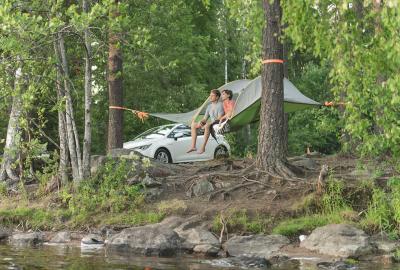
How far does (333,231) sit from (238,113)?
4.30 metres

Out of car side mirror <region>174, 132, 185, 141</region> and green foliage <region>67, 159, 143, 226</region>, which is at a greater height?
car side mirror <region>174, 132, 185, 141</region>

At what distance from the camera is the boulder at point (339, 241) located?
28.7 ft

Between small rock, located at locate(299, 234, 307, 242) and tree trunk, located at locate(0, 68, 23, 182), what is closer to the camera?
small rock, located at locate(299, 234, 307, 242)

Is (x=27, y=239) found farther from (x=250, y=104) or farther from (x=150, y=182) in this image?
(x=250, y=104)

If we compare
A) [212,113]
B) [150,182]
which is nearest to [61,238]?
[150,182]

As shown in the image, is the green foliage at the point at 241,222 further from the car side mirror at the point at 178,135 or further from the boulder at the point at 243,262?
the car side mirror at the point at 178,135

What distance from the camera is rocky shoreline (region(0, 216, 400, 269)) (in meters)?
8.66

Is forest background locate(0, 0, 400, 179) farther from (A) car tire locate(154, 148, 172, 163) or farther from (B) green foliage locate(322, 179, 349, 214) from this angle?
(A) car tire locate(154, 148, 172, 163)

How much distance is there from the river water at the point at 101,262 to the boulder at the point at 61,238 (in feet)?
3.21

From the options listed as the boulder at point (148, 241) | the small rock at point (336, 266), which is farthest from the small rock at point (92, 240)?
the small rock at point (336, 266)

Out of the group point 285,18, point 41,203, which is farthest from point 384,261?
point 41,203

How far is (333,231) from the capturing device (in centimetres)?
918

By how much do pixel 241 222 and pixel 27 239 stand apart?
3197mm

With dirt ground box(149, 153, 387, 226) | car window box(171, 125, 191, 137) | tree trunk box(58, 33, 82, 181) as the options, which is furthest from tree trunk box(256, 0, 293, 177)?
car window box(171, 125, 191, 137)
